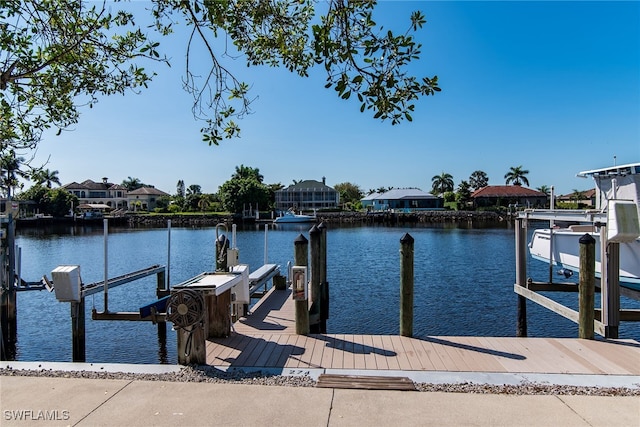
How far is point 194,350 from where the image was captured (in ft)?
18.2

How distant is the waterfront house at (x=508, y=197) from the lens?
84.9m

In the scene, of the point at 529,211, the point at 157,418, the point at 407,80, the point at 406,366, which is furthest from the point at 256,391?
the point at 529,211

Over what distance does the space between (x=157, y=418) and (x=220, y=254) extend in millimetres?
4382

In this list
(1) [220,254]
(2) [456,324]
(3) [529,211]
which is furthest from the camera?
(3) [529,211]

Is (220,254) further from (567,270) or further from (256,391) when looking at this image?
(567,270)

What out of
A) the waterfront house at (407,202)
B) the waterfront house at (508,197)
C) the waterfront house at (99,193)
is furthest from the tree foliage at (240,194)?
the waterfront house at (508,197)

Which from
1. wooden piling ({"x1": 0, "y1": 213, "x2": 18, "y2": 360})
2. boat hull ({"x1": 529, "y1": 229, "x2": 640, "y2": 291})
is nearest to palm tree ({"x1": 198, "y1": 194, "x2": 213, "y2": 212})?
wooden piling ({"x1": 0, "y1": 213, "x2": 18, "y2": 360})

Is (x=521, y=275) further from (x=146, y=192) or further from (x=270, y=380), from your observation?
(x=146, y=192)

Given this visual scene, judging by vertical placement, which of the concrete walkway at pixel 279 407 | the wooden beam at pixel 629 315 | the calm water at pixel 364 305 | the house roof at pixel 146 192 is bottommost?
the calm water at pixel 364 305

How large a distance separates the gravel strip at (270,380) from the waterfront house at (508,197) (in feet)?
284

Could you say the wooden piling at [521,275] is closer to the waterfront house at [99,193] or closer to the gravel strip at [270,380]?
the gravel strip at [270,380]

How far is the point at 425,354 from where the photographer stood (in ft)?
19.6

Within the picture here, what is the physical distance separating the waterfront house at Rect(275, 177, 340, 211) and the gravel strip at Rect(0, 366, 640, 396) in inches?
3563

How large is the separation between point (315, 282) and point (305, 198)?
88512 millimetres
